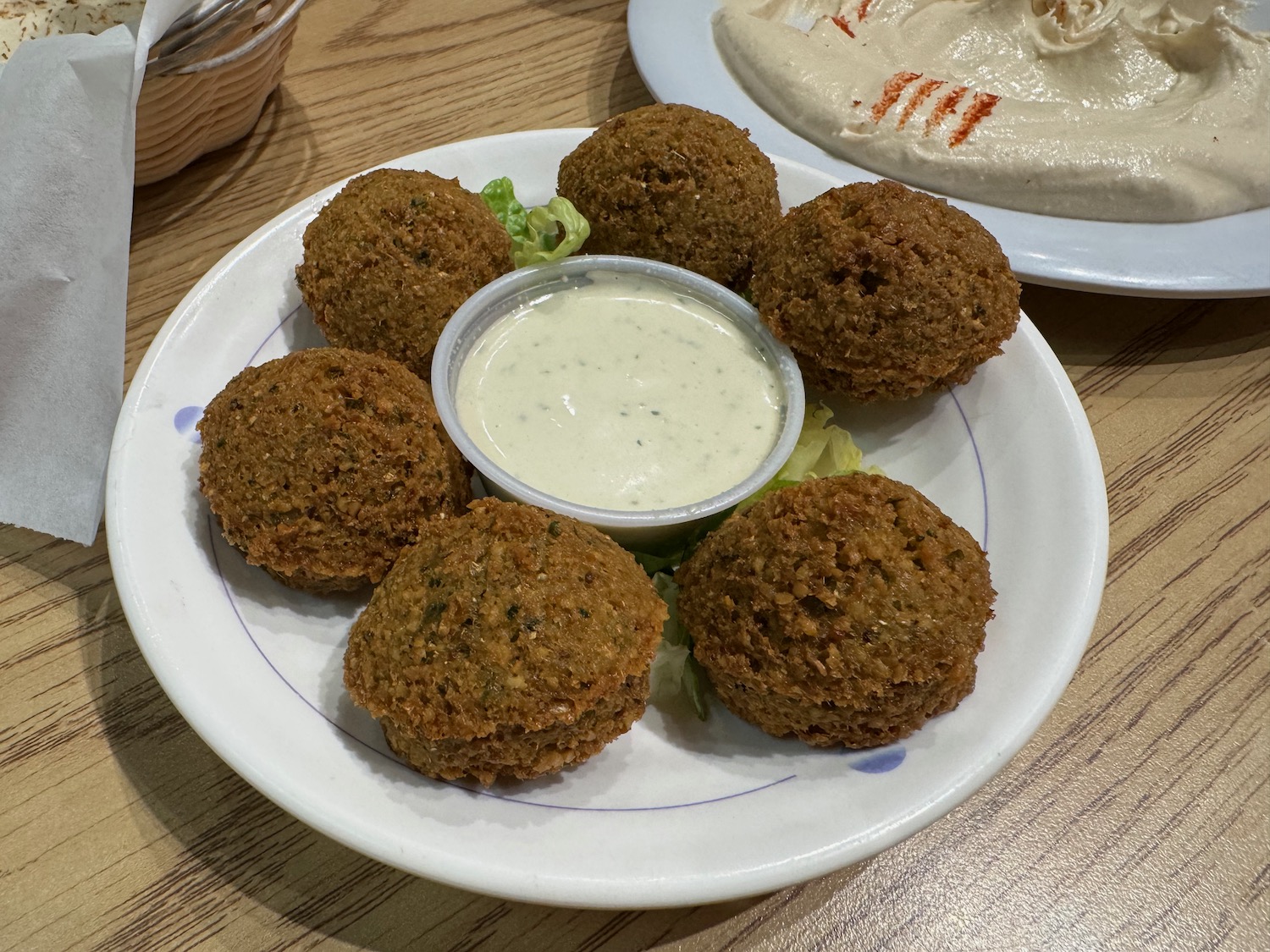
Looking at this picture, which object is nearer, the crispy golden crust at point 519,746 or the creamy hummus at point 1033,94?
the crispy golden crust at point 519,746

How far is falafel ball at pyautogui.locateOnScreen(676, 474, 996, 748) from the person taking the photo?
1594 millimetres

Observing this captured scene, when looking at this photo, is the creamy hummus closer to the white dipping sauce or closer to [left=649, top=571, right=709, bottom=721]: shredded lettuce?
the white dipping sauce

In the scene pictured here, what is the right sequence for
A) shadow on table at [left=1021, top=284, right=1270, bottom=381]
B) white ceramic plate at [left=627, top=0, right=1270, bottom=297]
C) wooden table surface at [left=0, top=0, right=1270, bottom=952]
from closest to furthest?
wooden table surface at [left=0, top=0, right=1270, bottom=952] < white ceramic plate at [left=627, top=0, right=1270, bottom=297] < shadow on table at [left=1021, top=284, right=1270, bottom=381]

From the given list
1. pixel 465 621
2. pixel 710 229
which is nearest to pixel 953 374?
pixel 710 229

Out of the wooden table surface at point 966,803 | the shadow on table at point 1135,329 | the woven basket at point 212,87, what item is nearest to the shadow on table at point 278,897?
the wooden table surface at point 966,803

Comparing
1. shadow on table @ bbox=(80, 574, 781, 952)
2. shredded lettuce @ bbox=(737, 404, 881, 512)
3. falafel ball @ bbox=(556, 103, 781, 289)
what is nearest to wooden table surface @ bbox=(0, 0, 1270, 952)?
shadow on table @ bbox=(80, 574, 781, 952)

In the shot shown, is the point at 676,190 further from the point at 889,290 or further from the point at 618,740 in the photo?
the point at 618,740

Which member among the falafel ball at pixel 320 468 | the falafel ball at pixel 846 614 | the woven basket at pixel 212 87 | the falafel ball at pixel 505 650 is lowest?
the falafel ball at pixel 846 614

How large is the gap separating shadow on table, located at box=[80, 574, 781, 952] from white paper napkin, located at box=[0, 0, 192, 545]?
0.75 metres

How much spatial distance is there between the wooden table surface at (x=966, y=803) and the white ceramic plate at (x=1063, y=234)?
232mm

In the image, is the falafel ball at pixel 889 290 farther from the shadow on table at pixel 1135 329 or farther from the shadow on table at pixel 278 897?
the shadow on table at pixel 278 897

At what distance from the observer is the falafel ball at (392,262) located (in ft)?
6.78

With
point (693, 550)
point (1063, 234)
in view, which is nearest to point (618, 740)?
point (693, 550)

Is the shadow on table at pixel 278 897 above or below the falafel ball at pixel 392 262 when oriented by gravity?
below
